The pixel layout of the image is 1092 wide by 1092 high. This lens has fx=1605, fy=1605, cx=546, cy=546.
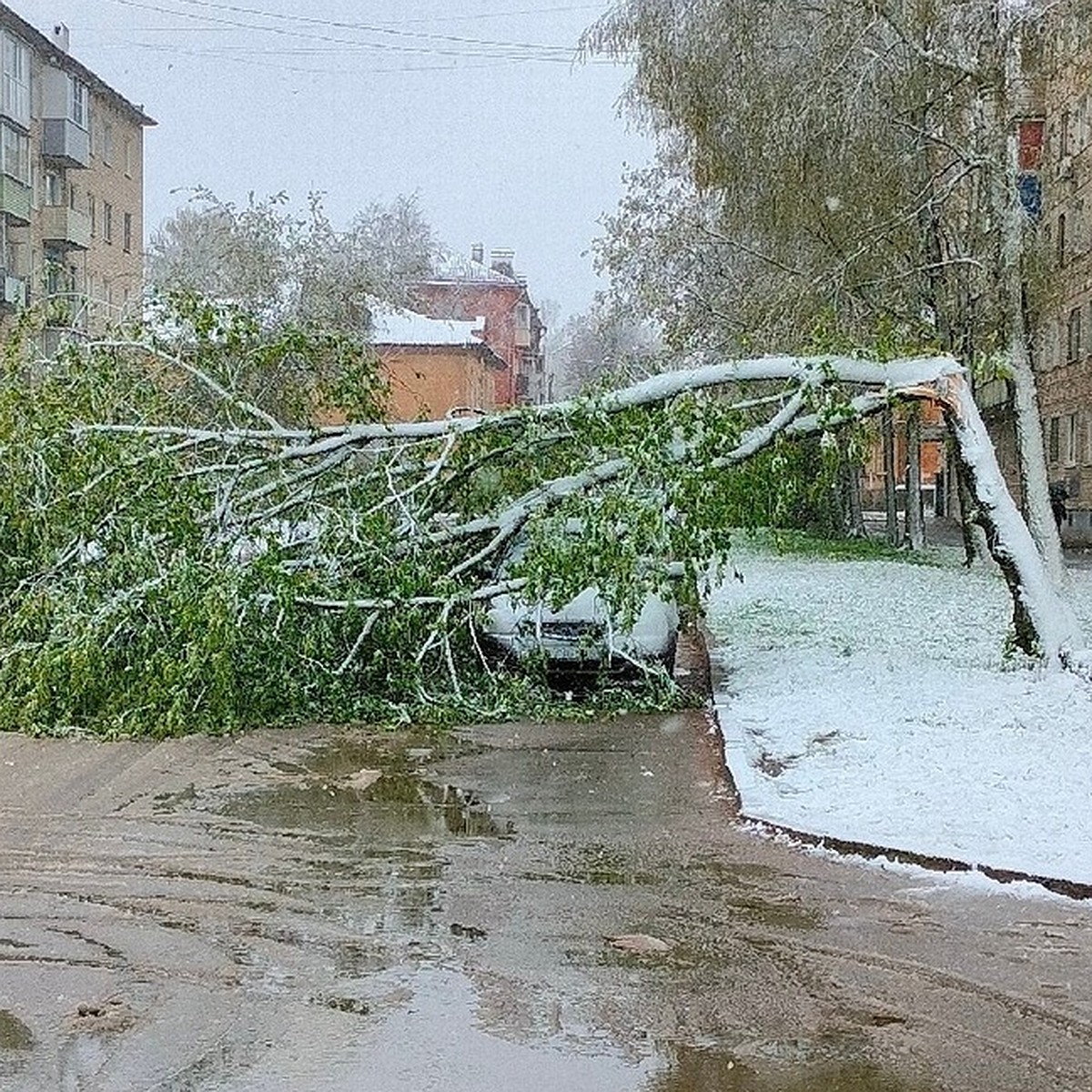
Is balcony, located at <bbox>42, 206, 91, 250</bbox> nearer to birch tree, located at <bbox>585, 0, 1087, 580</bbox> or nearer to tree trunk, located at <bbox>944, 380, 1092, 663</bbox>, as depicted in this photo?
birch tree, located at <bbox>585, 0, 1087, 580</bbox>

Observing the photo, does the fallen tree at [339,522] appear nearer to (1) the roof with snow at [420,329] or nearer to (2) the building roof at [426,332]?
(2) the building roof at [426,332]

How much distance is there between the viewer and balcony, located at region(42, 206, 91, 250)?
44.5 m

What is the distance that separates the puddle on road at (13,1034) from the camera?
5.30m

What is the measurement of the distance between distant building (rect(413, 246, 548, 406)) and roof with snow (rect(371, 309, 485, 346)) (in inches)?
44.5

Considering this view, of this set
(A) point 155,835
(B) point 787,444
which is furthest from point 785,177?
(A) point 155,835

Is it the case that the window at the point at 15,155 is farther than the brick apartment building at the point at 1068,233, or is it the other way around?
the window at the point at 15,155

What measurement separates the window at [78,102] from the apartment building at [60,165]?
0.03m

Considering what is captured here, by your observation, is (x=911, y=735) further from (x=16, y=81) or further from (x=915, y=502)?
(x=16, y=81)

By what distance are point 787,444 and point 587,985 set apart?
318 inches

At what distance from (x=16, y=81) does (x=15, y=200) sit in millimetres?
3340

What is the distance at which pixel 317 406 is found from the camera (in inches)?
578

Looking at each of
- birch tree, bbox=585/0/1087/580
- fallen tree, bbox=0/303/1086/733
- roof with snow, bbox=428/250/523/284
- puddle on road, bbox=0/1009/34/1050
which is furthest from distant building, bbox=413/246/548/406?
puddle on road, bbox=0/1009/34/1050

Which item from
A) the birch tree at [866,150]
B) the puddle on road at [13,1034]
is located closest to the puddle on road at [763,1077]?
the puddle on road at [13,1034]

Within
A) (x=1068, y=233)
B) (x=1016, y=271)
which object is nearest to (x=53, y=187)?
(x=1068, y=233)
